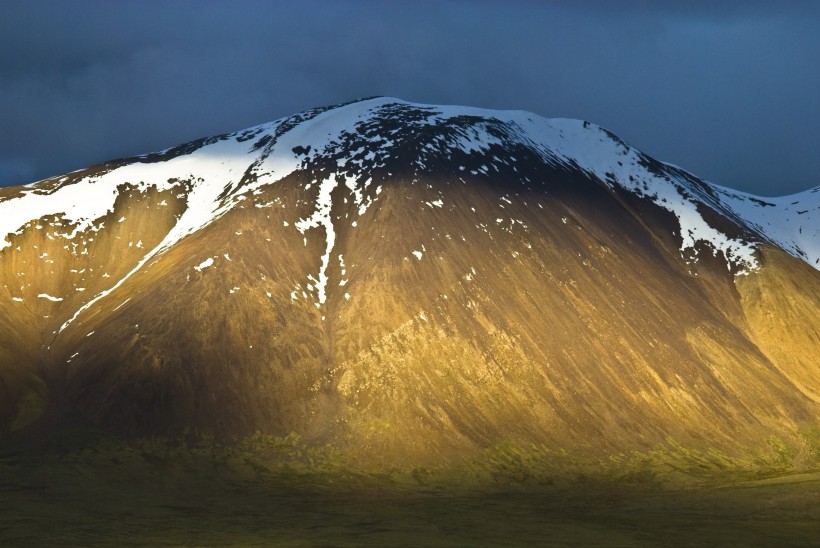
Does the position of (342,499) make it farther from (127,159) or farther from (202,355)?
(127,159)

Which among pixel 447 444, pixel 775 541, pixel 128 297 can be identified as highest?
pixel 128 297

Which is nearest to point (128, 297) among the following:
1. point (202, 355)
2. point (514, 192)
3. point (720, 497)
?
point (202, 355)

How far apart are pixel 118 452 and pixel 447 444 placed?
39.9 meters

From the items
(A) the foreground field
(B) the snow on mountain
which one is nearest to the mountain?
(B) the snow on mountain

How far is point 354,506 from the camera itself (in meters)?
108

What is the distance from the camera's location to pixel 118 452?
402 ft

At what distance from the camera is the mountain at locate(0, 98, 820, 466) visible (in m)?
135

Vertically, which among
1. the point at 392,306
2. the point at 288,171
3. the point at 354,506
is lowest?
the point at 354,506

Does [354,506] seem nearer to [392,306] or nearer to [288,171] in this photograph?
[392,306]

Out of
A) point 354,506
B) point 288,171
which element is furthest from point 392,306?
point 354,506

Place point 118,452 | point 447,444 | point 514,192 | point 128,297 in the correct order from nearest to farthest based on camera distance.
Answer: point 118,452, point 447,444, point 128,297, point 514,192

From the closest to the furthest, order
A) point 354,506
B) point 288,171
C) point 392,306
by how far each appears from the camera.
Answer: point 354,506
point 392,306
point 288,171

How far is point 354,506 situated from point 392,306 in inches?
1860

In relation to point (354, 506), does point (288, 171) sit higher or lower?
higher
